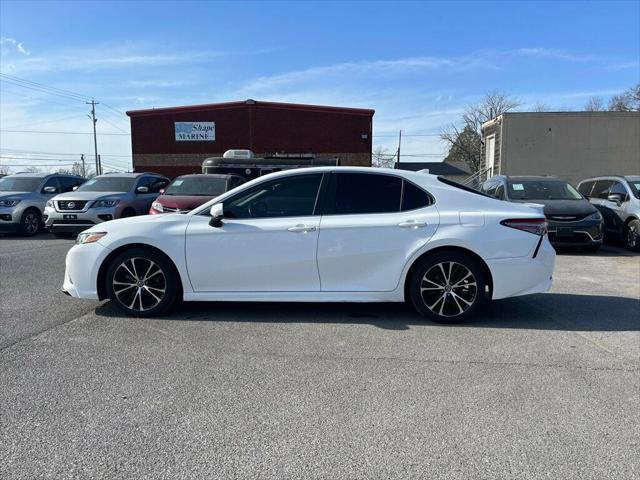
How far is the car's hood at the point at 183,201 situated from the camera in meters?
10.6

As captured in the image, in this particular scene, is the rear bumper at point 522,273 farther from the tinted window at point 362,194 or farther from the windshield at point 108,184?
the windshield at point 108,184

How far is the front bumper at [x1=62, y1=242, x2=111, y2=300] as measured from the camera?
17.5 feet

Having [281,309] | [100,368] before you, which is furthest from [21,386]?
[281,309]

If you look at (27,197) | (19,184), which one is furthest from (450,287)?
(19,184)

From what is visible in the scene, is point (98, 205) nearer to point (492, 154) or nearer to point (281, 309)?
point (281, 309)

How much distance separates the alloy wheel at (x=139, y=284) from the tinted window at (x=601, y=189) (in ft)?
37.0

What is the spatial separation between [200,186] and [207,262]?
266 inches

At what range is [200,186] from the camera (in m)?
11.6

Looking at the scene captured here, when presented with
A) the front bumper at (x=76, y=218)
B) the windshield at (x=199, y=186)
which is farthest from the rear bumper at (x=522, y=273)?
the front bumper at (x=76, y=218)

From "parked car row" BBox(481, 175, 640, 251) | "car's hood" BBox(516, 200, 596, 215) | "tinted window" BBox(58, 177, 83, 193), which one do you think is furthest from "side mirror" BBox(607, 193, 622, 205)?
"tinted window" BBox(58, 177, 83, 193)

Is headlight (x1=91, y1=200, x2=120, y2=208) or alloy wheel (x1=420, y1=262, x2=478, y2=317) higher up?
headlight (x1=91, y1=200, x2=120, y2=208)

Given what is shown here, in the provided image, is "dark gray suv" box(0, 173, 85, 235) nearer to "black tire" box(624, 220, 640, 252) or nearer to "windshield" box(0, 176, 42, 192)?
"windshield" box(0, 176, 42, 192)

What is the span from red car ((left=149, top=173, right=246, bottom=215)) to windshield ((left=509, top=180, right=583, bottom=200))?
6536 millimetres

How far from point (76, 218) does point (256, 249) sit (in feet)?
29.2
